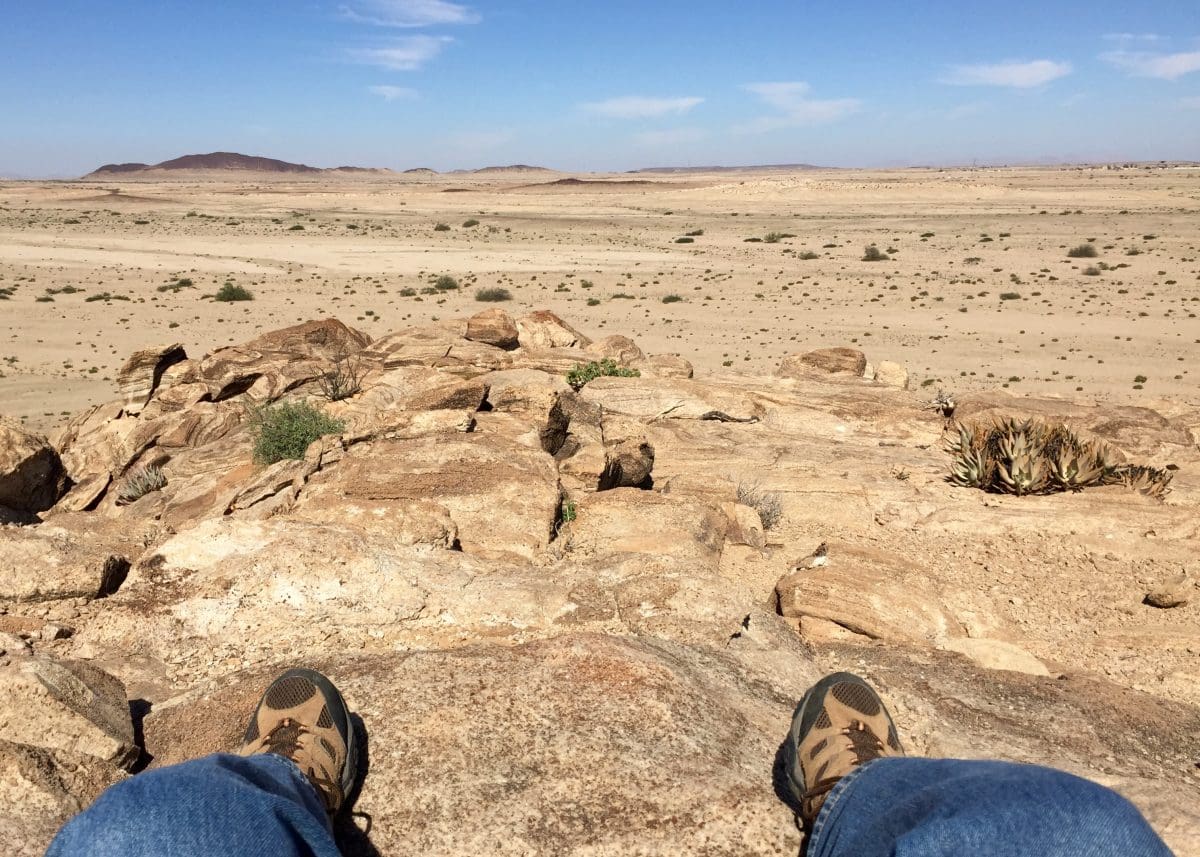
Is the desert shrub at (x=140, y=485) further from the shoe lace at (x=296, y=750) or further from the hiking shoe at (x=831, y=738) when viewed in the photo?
the hiking shoe at (x=831, y=738)

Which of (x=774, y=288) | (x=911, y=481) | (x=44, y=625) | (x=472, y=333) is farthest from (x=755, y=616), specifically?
(x=774, y=288)

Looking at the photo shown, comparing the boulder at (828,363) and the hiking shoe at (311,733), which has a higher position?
the hiking shoe at (311,733)

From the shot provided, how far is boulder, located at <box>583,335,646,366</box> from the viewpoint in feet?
47.0

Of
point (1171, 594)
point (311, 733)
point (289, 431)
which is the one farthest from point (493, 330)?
point (311, 733)

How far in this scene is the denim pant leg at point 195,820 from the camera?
1989mm

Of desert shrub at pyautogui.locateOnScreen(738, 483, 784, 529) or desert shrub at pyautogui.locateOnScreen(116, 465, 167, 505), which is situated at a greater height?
desert shrub at pyautogui.locateOnScreen(738, 483, 784, 529)

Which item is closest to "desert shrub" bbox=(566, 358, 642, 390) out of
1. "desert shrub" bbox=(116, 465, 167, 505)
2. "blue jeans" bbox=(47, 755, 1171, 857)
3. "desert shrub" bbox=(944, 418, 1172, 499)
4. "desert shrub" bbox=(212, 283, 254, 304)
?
"desert shrub" bbox=(944, 418, 1172, 499)

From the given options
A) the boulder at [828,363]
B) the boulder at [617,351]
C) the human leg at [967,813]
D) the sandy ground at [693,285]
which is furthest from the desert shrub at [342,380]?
the human leg at [967,813]

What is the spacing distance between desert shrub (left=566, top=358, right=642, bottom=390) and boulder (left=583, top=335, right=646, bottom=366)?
3.97 ft

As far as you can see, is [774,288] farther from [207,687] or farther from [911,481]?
[207,687]

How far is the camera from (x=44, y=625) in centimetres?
465

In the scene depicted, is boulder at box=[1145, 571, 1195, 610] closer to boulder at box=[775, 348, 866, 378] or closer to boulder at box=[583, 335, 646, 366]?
boulder at box=[775, 348, 866, 378]

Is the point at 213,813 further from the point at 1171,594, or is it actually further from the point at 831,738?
the point at 1171,594

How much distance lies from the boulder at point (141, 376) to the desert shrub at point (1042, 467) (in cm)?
1126
